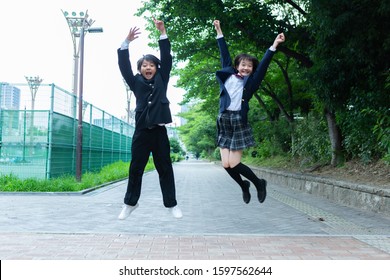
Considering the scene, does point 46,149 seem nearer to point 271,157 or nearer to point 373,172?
point 373,172

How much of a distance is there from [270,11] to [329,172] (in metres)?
5.27

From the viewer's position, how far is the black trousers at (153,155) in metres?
3.43

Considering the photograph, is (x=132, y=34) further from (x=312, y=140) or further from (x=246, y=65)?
(x=312, y=140)

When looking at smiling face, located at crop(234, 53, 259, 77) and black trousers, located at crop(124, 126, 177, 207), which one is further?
smiling face, located at crop(234, 53, 259, 77)

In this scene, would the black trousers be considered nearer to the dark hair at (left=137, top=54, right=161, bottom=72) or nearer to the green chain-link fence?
the dark hair at (left=137, top=54, right=161, bottom=72)

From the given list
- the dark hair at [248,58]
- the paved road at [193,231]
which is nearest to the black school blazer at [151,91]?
the dark hair at [248,58]

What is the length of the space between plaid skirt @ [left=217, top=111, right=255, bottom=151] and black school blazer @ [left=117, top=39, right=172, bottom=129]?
540 millimetres

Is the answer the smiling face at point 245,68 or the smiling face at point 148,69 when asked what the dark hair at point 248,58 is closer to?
the smiling face at point 245,68

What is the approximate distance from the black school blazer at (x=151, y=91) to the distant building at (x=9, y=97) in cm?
900

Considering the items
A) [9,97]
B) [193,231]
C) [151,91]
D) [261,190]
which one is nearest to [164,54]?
[151,91]

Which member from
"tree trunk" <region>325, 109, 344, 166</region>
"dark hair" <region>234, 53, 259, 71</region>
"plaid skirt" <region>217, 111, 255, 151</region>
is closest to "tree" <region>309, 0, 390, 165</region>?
"tree trunk" <region>325, 109, 344, 166</region>

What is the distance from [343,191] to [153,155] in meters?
7.49

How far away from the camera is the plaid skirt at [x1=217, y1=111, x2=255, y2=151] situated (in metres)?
3.59

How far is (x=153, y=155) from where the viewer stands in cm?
355
